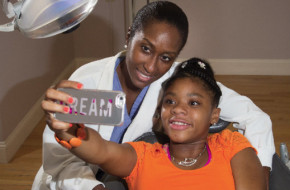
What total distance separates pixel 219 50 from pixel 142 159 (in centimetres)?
271

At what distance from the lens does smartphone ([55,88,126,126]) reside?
73cm

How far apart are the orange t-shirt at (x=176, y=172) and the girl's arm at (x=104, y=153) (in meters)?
0.04

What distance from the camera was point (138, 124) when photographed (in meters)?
1.44

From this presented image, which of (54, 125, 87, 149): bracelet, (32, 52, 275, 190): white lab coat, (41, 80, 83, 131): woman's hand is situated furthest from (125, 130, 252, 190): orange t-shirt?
(41, 80, 83, 131): woman's hand

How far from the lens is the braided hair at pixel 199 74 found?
127cm

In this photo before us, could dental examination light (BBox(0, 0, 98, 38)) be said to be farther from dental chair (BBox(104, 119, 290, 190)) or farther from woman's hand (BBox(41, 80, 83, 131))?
dental chair (BBox(104, 119, 290, 190))

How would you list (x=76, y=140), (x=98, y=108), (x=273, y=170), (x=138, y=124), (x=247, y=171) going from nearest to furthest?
(x=98, y=108), (x=76, y=140), (x=247, y=171), (x=273, y=170), (x=138, y=124)

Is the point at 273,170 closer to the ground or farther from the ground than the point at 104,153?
closer to the ground

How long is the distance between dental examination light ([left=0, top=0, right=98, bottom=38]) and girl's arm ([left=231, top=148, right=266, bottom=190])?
69cm

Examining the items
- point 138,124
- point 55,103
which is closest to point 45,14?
point 55,103

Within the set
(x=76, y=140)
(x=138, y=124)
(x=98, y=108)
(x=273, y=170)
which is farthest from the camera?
(x=138, y=124)

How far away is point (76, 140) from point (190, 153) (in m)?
0.51

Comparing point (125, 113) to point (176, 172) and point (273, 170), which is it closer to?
point (176, 172)

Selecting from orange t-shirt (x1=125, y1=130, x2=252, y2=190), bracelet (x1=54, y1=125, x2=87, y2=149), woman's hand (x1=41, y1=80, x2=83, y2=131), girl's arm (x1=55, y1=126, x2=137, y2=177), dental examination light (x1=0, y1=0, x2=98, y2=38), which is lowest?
orange t-shirt (x1=125, y1=130, x2=252, y2=190)
